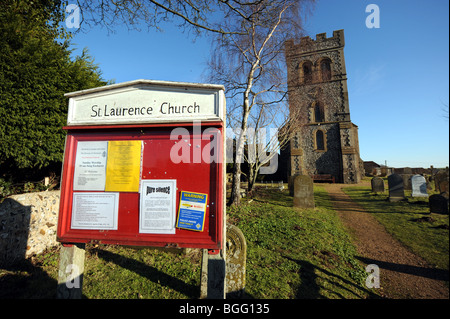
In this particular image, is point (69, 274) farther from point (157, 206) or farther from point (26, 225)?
point (26, 225)

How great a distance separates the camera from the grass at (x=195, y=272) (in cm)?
325

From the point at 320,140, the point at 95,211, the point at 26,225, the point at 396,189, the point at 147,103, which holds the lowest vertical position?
the point at 26,225

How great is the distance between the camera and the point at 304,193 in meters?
8.84

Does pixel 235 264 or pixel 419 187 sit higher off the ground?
pixel 419 187

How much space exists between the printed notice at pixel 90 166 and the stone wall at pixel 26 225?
284cm

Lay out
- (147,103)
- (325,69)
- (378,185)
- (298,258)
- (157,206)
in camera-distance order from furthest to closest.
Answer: (325,69), (378,185), (298,258), (147,103), (157,206)

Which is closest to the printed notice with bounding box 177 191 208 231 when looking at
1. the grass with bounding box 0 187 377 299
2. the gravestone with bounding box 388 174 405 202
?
the grass with bounding box 0 187 377 299

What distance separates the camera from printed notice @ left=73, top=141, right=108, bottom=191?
2510mm

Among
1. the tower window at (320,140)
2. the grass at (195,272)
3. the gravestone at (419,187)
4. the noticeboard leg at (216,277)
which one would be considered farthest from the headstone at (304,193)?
the tower window at (320,140)

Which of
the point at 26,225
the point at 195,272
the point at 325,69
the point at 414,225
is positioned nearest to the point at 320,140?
the point at 325,69

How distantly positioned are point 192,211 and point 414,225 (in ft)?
24.3

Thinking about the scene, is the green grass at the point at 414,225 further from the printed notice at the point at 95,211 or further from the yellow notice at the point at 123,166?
the printed notice at the point at 95,211

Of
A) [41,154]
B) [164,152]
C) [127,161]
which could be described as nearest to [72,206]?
[127,161]

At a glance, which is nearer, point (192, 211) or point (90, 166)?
point (192, 211)
